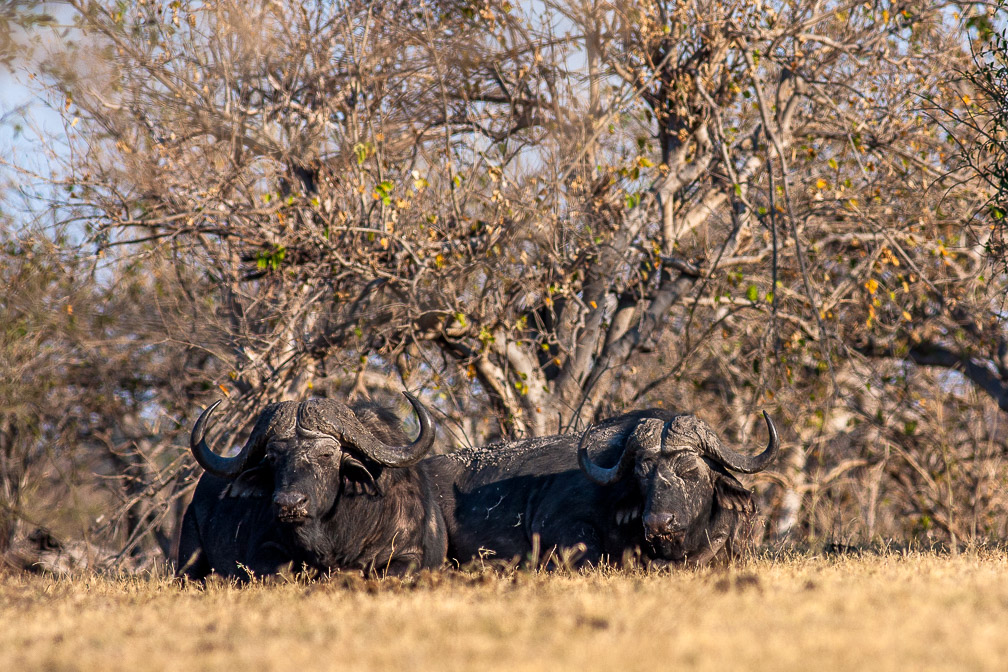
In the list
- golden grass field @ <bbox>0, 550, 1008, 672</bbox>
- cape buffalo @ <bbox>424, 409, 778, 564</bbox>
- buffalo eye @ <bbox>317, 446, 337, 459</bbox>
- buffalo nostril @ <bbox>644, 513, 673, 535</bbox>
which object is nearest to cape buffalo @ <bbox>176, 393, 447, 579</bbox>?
buffalo eye @ <bbox>317, 446, 337, 459</bbox>

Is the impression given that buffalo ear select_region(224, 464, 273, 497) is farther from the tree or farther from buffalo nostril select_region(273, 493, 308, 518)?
the tree

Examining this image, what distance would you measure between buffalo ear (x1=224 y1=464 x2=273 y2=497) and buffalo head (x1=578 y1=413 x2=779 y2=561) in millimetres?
2249

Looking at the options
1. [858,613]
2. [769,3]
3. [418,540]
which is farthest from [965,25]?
[858,613]

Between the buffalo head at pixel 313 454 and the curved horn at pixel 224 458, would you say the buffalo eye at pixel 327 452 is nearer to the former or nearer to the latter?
the buffalo head at pixel 313 454

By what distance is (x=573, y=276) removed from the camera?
36.7ft

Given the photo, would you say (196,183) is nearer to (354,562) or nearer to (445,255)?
(445,255)

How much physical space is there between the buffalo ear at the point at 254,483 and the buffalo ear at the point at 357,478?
1.82ft

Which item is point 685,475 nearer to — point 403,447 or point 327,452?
point 403,447

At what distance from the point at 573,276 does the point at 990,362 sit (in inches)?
274

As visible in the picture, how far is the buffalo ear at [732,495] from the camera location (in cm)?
705

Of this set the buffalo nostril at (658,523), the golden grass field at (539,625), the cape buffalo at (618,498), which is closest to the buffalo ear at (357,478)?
the cape buffalo at (618,498)

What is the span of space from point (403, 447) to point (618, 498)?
1614 millimetres

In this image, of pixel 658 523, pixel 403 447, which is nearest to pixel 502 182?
pixel 403 447

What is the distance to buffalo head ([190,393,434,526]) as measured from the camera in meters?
6.56
